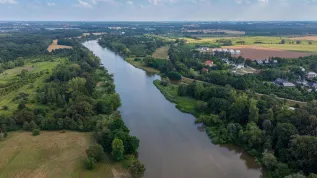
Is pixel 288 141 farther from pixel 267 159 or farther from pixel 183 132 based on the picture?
pixel 183 132

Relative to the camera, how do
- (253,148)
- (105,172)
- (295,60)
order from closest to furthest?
(105,172) < (253,148) < (295,60)

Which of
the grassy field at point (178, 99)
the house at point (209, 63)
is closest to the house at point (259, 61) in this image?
the house at point (209, 63)

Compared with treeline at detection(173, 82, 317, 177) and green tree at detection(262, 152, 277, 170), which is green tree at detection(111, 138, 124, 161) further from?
green tree at detection(262, 152, 277, 170)

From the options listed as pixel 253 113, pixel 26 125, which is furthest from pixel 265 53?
pixel 26 125

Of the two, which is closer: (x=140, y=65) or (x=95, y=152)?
(x=95, y=152)

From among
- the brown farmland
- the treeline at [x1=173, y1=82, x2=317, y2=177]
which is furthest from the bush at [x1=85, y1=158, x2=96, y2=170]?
the brown farmland

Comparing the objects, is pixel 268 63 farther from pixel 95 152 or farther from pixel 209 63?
pixel 95 152

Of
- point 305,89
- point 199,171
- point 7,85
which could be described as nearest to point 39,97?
point 7,85
